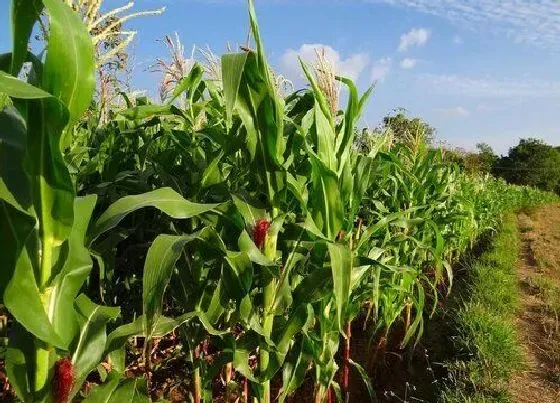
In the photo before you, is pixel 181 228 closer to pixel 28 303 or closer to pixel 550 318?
pixel 28 303

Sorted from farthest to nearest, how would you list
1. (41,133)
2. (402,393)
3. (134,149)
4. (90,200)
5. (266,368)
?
(402,393)
(134,149)
(266,368)
(90,200)
(41,133)

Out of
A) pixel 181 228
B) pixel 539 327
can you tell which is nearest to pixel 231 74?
Answer: pixel 181 228

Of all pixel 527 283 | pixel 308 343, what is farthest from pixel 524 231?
pixel 308 343

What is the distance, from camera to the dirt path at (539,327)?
11.0 feet

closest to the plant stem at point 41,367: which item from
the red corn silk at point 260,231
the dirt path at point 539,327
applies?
the red corn silk at point 260,231

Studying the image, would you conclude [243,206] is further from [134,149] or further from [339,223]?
[134,149]

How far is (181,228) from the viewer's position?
2572mm

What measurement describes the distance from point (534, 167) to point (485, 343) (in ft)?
118

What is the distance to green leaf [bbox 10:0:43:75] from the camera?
1114 millimetres

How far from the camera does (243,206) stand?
1.96m

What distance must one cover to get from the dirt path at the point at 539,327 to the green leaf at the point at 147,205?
2.53 metres

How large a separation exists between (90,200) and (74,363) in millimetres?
451

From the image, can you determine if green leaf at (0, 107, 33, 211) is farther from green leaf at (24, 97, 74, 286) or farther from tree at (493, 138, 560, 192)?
tree at (493, 138, 560, 192)

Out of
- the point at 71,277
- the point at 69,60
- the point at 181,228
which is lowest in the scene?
the point at 181,228
